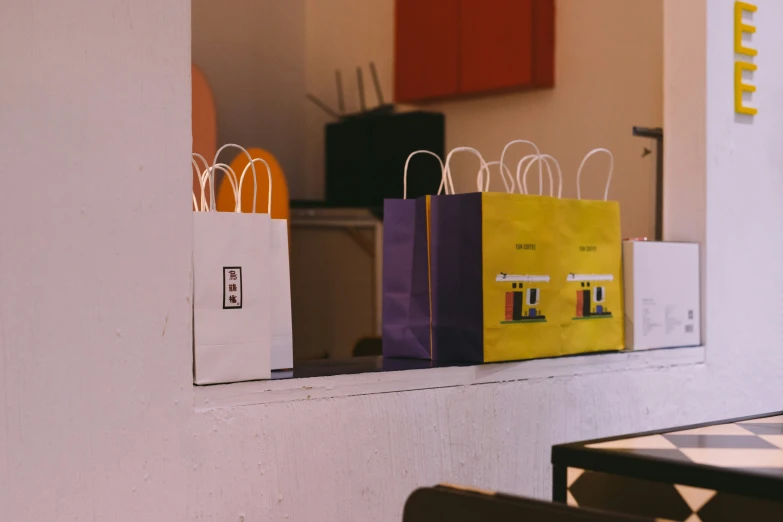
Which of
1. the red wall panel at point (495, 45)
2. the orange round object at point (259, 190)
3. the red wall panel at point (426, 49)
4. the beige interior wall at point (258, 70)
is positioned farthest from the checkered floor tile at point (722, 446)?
the beige interior wall at point (258, 70)

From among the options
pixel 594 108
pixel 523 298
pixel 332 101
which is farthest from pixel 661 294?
pixel 332 101

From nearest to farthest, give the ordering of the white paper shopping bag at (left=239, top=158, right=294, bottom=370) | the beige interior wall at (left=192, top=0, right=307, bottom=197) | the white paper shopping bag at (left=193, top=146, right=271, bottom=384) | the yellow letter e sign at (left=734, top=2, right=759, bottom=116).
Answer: the white paper shopping bag at (left=193, top=146, right=271, bottom=384), the white paper shopping bag at (left=239, top=158, right=294, bottom=370), the yellow letter e sign at (left=734, top=2, right=759, bottom=116), the beige interior wall at (left=192, top=0, right=307, bottom=197)

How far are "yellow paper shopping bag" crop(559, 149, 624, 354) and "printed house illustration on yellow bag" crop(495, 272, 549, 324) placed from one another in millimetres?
80

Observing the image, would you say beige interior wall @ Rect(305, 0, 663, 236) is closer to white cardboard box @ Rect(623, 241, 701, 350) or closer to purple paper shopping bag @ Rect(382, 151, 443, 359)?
white cardboard box @ Rect(623, 241, 701, 350)

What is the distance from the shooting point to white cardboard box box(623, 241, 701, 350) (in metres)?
2.42

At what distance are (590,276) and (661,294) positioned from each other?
29 centimetres

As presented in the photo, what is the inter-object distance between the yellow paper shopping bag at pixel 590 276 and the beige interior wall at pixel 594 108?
1400mm

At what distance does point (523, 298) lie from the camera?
214 centimetres

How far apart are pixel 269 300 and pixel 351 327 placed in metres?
3.56

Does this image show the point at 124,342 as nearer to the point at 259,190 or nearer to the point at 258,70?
the point at 259,190

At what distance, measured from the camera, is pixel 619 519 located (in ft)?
2.84

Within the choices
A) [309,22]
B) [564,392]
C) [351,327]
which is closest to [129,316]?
[564,392]

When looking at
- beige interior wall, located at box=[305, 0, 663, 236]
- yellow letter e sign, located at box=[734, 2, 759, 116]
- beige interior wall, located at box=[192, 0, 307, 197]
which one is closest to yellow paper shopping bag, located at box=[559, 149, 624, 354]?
yellow letter e sign, located at box=[734, 2, 759, 116]

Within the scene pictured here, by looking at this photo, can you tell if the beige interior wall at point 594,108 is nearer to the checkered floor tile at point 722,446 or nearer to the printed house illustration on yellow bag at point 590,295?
the printed house illustration on yellow bag at point 590,295
